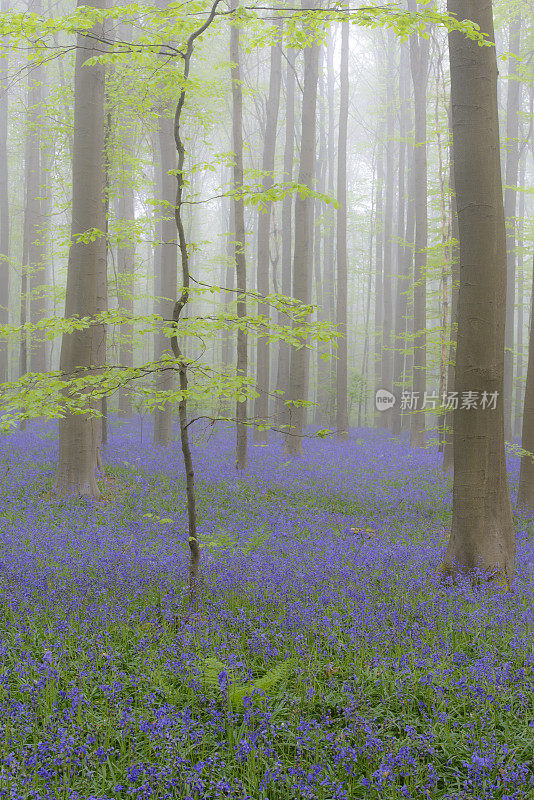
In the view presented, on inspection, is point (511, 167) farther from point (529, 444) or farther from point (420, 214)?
point (529, 444)

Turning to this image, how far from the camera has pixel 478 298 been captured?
230 inches

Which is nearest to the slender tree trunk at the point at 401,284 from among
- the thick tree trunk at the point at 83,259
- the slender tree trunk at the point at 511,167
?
the slender tree trunk at the point at 511,167

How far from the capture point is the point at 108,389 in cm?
451

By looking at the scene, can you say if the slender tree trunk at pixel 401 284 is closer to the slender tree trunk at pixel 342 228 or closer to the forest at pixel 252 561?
the slender tree trunk at pixel 342 228

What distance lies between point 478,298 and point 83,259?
635 centimetres

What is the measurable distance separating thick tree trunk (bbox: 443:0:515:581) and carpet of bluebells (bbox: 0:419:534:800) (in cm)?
63

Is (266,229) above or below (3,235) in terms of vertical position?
below

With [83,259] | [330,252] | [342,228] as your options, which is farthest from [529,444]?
[330,252]

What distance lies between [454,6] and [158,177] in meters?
22.6

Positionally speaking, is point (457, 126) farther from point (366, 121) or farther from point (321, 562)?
point (366, 121)

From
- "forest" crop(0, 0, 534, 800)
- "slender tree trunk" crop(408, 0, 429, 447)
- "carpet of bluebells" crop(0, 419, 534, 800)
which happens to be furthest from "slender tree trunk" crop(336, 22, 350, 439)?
"carpet of bluebells" crop(0, 419, 534, 800)

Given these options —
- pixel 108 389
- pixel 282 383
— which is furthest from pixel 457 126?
pixel 282 383

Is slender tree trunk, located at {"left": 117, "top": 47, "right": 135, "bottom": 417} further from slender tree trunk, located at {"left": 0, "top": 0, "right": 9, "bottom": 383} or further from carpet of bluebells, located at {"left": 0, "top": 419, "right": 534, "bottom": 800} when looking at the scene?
carpet of bluebells, located at {"left": 0, "top": 419, "right": 534, "bottom": 800}

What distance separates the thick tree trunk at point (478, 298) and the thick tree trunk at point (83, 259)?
592 centimetres
